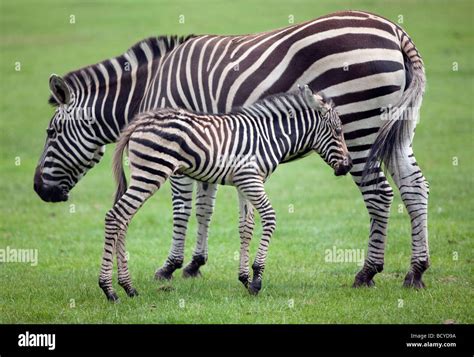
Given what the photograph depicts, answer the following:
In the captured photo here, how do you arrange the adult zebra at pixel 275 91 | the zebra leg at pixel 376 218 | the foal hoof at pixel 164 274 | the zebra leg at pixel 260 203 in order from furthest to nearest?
the foal hoof at pixel 164 274, the zebra leg at pixel 376 218, the adult zebra at pixel 275 91, the zebra leg at pixel 260 203

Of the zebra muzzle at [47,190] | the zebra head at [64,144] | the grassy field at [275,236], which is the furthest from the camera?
the zebra muzzle at [47,190]

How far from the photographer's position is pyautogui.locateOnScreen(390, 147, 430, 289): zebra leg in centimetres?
1003

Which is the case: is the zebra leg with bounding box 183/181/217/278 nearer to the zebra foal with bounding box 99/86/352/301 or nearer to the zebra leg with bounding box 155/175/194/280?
the zebra leg with bounding box 155/175/194/280

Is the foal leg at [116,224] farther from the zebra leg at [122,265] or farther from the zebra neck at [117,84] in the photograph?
the zebra neck at [117,84]

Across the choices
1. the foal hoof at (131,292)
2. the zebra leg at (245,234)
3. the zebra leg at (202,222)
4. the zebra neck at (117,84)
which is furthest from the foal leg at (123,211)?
the zebra leg at (202,222)

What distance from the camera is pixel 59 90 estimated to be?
34.9 feet

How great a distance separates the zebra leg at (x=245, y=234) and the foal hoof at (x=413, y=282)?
6.46 feet

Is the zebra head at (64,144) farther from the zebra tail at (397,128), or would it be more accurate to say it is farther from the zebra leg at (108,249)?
the zebra tail at (397,128)

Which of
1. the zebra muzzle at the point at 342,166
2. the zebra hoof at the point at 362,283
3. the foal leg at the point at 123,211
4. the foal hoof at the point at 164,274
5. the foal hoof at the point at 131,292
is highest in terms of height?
the zebra muzzle at the point at 342,166

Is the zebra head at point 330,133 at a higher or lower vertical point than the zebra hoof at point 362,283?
higher

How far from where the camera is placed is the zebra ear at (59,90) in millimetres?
10453

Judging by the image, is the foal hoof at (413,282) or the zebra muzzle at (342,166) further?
the foal hoof at (413,282)

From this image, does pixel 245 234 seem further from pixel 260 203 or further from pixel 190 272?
pixel 190 272
